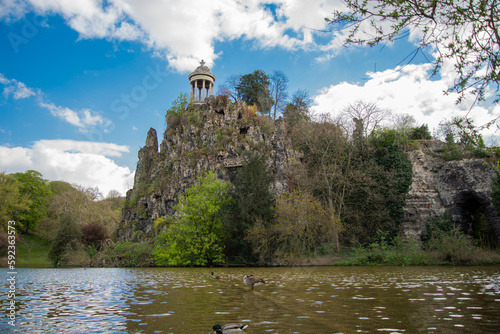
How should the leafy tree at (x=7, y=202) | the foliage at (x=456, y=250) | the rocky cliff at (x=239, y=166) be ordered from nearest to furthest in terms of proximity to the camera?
the foliage at (x=456, y=250) → the rocky cliff at (x=239, y=166) → the leafy tree at (x=7, y=202)

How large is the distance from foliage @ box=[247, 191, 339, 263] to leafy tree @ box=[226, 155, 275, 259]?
1.09 m

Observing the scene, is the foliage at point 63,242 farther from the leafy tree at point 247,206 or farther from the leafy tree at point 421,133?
the leafy tree at point 421,133

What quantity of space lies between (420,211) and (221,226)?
20.0 meters

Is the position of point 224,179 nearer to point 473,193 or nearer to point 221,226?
point 221,226

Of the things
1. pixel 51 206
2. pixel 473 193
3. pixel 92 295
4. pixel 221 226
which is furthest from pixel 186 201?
pixel 51 206

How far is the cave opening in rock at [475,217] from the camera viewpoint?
98.7ft

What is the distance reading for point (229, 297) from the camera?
360 inches

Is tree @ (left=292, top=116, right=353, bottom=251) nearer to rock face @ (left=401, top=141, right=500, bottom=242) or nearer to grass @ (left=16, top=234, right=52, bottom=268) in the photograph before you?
rock face @ (left=401, top=141, right=500, bottom=242)

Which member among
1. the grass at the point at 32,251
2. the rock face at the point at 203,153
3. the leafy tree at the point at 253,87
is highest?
the leafy tree at the point at 253,87

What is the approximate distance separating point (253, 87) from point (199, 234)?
105 feet

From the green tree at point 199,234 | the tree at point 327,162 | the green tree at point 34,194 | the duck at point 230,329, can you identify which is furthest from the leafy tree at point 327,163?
the green tree at point 34,194

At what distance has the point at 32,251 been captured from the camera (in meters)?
51.2

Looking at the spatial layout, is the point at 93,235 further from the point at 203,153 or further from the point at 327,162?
the point at 327,162

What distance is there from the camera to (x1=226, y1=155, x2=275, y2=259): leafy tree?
28234 millimetres
